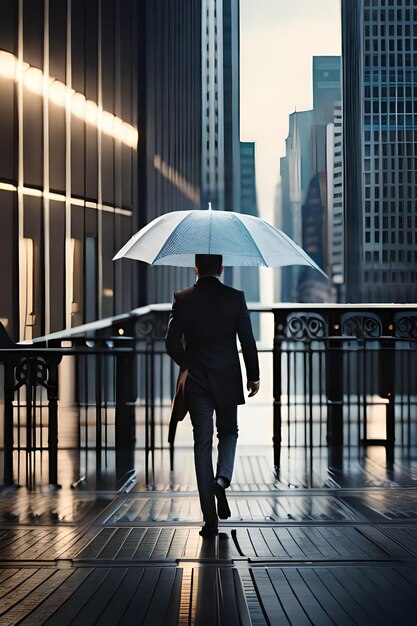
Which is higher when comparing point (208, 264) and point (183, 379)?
point (208, 264)

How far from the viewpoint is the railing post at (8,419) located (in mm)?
8781

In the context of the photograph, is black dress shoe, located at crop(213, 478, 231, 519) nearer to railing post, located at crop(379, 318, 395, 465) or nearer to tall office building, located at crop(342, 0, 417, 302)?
railing post, located at crop(379, 318, 395, 465)

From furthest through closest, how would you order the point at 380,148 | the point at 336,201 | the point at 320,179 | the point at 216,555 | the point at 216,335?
the point at 320,179
the point at 336,201
the point at 380,148
the point at 216,335
the point at 216,555

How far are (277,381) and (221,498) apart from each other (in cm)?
412

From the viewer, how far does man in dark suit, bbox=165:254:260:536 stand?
6855 millimetres

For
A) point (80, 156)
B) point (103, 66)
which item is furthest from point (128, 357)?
point (103, 66)

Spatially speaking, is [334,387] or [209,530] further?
[334,387]

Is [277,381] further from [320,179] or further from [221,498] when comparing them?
[320,179]

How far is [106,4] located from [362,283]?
712cm

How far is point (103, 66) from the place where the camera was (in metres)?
19.5

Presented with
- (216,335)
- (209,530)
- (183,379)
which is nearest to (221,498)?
(209,530)

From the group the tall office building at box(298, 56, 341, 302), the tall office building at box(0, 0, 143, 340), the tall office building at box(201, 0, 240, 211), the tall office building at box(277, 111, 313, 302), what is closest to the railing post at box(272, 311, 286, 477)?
the tall office building at box(0, 0, 143, 340)

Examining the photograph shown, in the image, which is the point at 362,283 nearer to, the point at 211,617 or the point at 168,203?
the point at 168,203

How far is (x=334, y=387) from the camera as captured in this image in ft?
37.4
